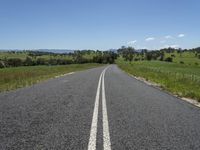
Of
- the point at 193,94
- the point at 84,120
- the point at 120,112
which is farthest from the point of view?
the point at 193,94

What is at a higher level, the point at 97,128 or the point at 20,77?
the point at 97,128

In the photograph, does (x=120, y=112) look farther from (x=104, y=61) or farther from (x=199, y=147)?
(x=104, y=61)

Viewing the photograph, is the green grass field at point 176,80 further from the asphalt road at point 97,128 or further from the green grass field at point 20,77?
the green grass field at point 20,77

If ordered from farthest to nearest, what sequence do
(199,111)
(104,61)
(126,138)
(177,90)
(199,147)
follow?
(104,61) < (177,90) < (199,111) < (126,138) < (199,147)

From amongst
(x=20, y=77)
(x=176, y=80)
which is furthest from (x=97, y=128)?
(x=20, y=77)

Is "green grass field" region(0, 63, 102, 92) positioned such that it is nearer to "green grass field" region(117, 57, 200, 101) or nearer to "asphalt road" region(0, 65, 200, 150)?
"asphalt road" region(0, 65, 200, 150)

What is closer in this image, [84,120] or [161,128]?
[161,128]

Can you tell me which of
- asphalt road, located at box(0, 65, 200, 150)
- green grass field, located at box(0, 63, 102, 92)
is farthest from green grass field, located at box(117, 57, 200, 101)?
green grass field, located at box(0, 63, 102, 92)

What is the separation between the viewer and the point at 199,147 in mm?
5207

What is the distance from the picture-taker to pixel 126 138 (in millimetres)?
5734

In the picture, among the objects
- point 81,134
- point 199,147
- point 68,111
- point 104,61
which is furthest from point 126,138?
point 104,61

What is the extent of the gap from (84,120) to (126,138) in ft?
6.63

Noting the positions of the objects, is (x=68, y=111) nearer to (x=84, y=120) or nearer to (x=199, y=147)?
(x=84, y=120)

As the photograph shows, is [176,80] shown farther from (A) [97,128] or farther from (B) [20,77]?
(A) [97,128]
